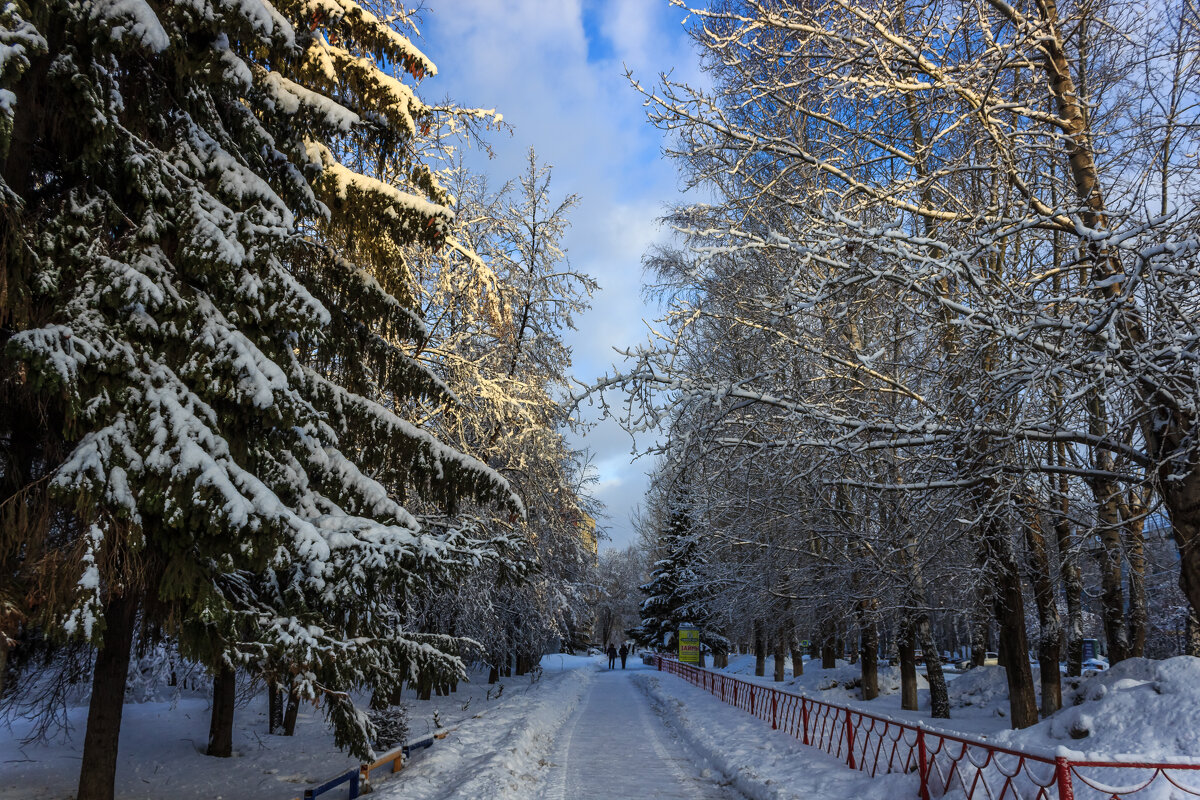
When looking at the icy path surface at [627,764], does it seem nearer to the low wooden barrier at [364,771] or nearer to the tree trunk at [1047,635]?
the low wooden barrier at [364,771]

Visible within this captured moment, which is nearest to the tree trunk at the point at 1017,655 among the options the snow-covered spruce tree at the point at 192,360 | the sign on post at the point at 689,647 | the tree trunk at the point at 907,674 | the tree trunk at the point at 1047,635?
the tree trunk at the point at 1047,635

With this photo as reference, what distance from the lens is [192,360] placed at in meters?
5.74

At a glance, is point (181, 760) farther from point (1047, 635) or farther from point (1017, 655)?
point (1047, 635)

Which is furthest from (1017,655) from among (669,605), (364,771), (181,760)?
(669,605)

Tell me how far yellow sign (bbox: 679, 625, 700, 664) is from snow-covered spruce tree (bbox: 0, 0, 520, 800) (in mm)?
28214

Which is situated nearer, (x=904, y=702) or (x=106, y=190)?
(x=106, y=190)

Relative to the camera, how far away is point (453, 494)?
8422 mm

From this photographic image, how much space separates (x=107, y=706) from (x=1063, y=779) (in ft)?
26.7

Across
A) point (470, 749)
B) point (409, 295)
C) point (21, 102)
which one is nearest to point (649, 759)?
point (470, 749)

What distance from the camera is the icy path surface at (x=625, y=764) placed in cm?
925

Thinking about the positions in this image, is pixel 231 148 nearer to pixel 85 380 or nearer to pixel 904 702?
pixel 85 380

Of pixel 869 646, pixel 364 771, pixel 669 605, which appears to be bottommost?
pixel 364 771

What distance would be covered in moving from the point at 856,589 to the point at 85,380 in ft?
49.1

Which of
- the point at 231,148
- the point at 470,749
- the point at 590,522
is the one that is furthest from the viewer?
the point at 590,522
